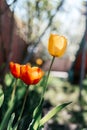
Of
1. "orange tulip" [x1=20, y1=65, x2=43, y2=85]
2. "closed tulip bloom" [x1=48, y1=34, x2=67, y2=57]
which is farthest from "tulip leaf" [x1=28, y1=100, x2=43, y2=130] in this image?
"closed tulip bloom" [x1=48, y1=34, x2=67, y2=57]

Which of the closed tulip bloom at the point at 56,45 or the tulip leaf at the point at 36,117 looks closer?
the closed tulip bloom at the point at 56,45

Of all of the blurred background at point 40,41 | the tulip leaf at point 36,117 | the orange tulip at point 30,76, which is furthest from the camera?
the blurred background at point 40,41

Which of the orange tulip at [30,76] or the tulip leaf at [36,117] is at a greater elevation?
the orange tulip at [30,76]

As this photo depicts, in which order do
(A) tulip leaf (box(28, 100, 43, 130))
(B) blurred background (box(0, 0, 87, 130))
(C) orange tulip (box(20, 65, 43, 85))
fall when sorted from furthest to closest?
(B) blurred background (box(0, 0, 87, 130)), (A) tulip leaf (box(28, 100, 43, 130)), (C) orange tulip (box(20, 65, 43, 85))

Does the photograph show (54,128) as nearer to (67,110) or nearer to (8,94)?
(67,110)

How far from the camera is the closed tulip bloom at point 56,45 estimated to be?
208cm

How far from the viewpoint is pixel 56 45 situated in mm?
2088

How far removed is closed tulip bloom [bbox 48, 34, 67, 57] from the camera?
2078 millimetres

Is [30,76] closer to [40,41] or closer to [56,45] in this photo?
[56,45]

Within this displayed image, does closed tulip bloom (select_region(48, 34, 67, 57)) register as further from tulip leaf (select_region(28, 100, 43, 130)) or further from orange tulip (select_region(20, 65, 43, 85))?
tulip leaf (select_region(28, 100, 43, 130))

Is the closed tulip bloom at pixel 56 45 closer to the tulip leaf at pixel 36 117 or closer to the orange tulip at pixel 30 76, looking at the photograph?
the orange tulip at pixel 30 76

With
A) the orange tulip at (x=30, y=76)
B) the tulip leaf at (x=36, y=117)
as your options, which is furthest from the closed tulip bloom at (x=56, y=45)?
the tulip leaf at (x=36, y=117)

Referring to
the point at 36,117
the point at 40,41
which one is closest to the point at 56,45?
the point at 36,117

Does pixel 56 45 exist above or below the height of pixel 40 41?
above
